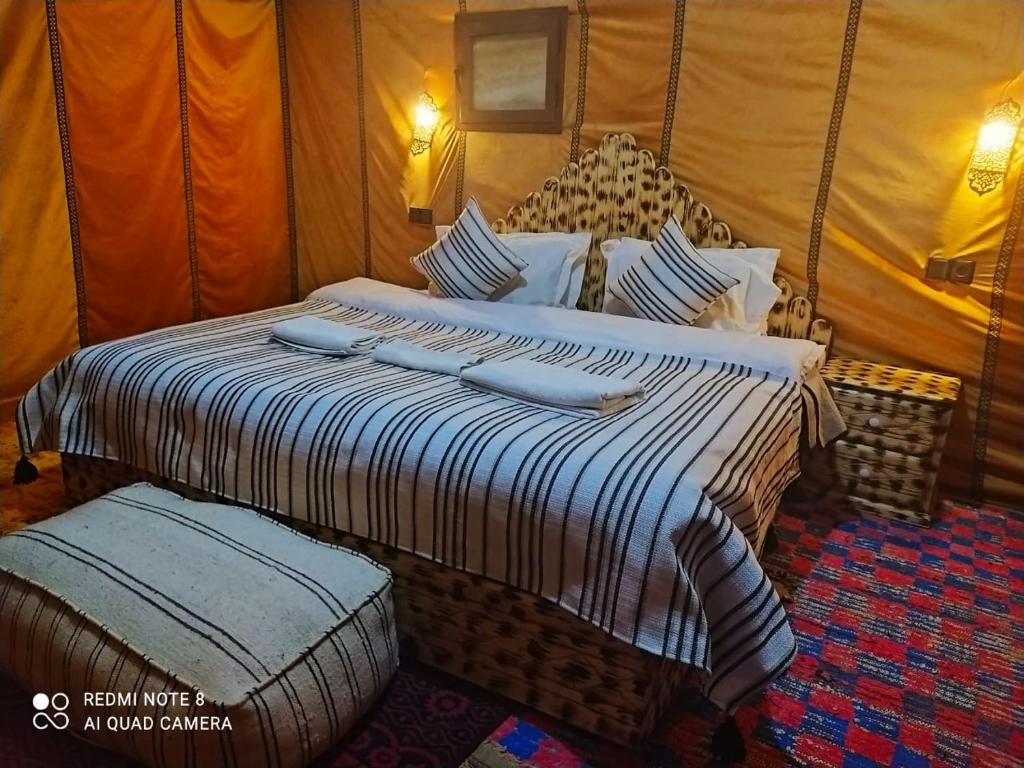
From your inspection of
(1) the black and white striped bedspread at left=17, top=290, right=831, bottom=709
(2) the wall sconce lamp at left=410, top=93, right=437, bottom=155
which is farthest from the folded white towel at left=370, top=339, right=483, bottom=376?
(2) the wall sconce lamp at left=410, top=93, right=437, bottom=155

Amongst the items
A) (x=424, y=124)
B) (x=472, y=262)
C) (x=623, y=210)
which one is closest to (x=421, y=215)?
(x=424, y=124)

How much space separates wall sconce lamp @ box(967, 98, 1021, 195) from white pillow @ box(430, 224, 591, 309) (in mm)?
1590

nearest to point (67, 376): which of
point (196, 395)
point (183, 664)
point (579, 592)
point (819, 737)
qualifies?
point (196, 395)

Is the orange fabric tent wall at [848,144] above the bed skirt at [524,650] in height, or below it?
above

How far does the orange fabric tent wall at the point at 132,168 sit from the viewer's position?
134 inches

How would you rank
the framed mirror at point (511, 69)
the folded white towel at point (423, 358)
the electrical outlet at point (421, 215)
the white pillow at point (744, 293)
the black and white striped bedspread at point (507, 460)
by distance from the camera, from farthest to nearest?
the electrical outlet at point (421, 215) < the framed mirror at point (511, 69) < the white pillow at point (744, 293) < the folded white towel at point (423, 358) < the black and white striped bedspread at point (507, 460)

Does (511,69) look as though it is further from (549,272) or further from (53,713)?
(53,713)

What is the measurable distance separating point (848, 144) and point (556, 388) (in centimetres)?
190

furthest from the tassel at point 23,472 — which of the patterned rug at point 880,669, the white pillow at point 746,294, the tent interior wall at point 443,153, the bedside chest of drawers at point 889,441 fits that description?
the bedside chest of drawers at point 889,441

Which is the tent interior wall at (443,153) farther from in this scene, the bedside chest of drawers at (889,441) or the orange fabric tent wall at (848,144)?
the bedside chest of drawers at (889,441)

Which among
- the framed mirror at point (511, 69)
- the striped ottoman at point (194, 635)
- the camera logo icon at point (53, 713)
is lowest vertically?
the camera logo icon at point (53, 713)

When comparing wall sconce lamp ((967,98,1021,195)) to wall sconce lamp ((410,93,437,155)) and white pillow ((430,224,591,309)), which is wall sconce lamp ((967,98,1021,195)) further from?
wall sconce lamp ((410,93,437,155))

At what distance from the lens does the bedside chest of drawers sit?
109 inches

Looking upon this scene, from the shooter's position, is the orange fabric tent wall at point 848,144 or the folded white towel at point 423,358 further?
the orange fabric tent wall at point 848,144
